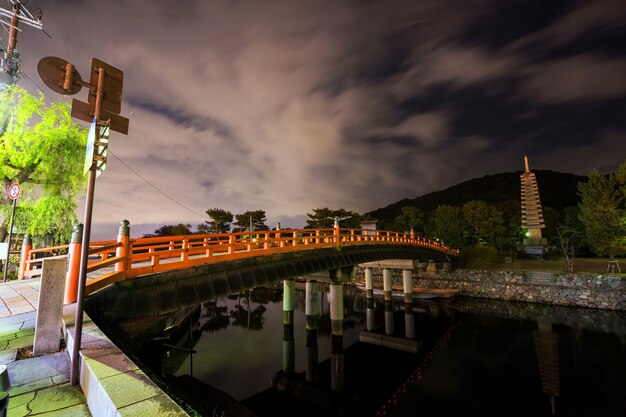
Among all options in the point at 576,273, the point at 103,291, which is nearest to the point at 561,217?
the point at 576,273

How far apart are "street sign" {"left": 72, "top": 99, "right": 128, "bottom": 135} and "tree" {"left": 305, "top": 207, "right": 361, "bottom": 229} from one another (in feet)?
168

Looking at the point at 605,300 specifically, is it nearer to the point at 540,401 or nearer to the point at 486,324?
the point at 486,324

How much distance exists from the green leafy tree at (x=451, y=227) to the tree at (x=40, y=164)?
4456cm

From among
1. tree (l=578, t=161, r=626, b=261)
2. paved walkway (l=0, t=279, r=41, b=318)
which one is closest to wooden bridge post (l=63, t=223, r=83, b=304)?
paved walkway (l=0, t=279, r=41, b=318)

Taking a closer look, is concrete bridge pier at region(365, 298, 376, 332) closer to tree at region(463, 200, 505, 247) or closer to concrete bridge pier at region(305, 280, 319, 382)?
concrete bridge pier at region(305, 280, 319, 382)

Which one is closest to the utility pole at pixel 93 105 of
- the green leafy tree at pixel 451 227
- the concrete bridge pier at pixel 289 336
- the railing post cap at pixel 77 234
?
the railing post cap at pixel 77 234

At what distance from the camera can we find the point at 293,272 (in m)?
14.0

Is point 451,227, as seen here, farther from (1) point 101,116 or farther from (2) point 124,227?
(1) point 101,116

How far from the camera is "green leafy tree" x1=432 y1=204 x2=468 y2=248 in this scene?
43781 mm

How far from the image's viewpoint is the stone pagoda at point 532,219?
45.9 metres

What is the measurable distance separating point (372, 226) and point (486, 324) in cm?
1963

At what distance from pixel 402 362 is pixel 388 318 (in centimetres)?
813

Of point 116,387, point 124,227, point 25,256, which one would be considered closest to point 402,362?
point 124,227

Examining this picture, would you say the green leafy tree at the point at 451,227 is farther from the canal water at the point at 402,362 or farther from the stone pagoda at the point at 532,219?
the canal water at the point at 402,362
